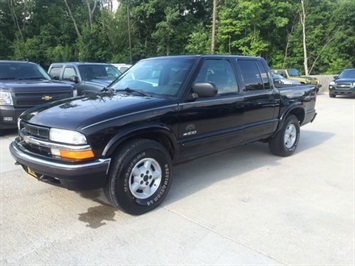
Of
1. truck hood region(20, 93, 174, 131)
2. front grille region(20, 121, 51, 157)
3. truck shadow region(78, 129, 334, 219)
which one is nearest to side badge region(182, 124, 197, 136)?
truck hood region(20, 93, 174, 131)

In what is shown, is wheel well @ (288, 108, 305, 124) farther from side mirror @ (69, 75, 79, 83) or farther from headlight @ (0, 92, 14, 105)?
side mirror @ (69, 75, 79, 83)

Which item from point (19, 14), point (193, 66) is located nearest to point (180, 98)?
point (193, 66)

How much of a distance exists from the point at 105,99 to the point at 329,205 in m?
3.13

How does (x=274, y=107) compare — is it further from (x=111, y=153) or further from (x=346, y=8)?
(x=346, y=8)

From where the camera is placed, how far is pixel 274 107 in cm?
562

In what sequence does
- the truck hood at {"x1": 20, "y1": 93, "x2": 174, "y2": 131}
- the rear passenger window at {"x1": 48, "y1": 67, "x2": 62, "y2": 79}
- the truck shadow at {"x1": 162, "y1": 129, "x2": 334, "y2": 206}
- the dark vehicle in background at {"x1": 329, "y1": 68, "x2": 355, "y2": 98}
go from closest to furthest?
1. the truck hood at {"x1": 20, "y1": 93, "x2": 174, "y2": 131}
2. the truck shadow at {"x1": 162, "y1": 129, "x2": 334, "y2": 206}
3. the rear passenger window at {"x1": 48, "y1": 67, "x2": 62, "y2": 79}
4. the dark vehicle in background at {"x1": 329, "y1": 68, "x2": 355, "y2": 98}

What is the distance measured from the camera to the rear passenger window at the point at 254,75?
5051 millimetres

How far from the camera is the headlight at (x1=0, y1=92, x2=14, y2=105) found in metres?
6.86

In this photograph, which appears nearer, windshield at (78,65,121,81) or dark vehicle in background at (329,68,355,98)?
A: windshield at (78,65,121,81)

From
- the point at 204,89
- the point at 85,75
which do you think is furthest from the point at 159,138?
the point at 85,75

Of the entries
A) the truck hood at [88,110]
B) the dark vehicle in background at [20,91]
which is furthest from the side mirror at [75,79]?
the truck hood at [88,110]

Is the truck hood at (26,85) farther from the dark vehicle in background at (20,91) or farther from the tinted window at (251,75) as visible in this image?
the tinted window at (251,75)

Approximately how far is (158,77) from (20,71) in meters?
5.44

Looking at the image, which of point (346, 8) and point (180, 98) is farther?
point (346, 8)
